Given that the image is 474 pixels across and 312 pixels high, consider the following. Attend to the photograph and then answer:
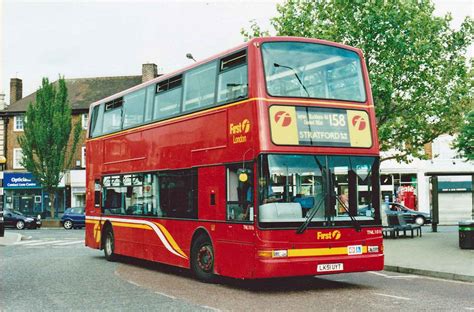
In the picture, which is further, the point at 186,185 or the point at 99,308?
the point at 186,185

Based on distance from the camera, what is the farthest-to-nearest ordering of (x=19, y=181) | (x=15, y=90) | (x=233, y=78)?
(x=15, y=90), (x=19, y=181), (x=233, y=78)

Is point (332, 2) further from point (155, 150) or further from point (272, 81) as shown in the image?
point (272, 81)

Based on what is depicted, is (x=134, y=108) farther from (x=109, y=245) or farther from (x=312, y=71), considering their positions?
(x=312, y=71)

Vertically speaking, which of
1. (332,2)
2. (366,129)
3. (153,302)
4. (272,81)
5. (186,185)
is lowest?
(153,302)

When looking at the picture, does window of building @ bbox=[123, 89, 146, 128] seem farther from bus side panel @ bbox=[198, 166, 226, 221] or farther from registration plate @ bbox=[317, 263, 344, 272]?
registration plate @ bbox=[317, 263, 344, 272]

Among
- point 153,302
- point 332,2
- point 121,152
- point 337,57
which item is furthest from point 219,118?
point 332,2

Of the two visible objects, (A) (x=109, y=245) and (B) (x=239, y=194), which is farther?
(A) (x=109, y=245)

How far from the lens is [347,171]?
1159 cm

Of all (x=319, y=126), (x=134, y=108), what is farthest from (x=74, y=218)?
(x=319, y=126)

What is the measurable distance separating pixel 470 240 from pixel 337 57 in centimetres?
984

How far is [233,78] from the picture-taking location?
1199 centimetres

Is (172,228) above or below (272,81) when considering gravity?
below

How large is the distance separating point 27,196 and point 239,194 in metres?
46.0

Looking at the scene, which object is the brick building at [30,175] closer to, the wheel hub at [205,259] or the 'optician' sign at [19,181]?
the 'optician' sign at [19,181]
